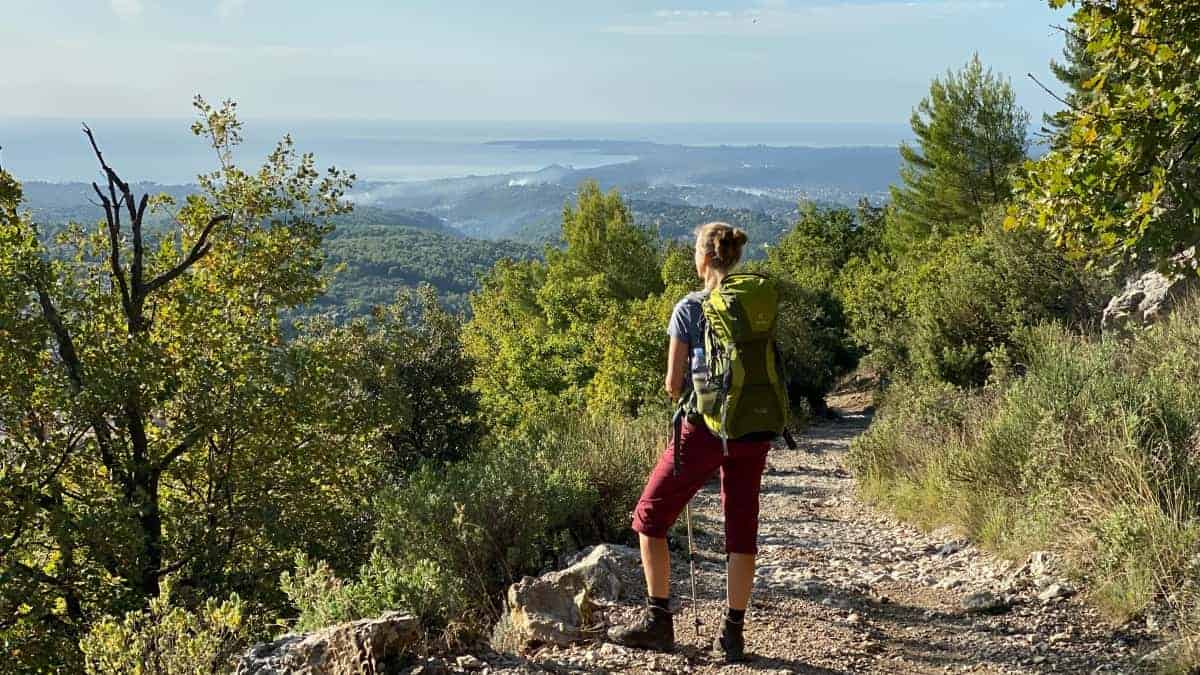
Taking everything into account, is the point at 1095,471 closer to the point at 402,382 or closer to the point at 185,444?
the point at 185,444

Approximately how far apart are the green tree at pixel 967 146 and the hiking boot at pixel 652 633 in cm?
2423

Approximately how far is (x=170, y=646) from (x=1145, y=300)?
10697mm

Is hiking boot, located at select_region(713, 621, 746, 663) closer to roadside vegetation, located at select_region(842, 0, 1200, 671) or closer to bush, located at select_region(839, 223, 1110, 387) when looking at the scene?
roadside vegetation, located at select_region(842, 0, 1200, 671)

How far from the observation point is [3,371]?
7.53m

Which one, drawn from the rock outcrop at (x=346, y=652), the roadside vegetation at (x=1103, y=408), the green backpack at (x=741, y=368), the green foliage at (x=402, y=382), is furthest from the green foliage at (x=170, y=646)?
the green foliage at (x=402, y=382)

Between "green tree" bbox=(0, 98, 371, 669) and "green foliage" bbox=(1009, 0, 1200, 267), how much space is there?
23.2ft

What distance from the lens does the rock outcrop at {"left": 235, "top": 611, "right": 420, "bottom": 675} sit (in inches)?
131

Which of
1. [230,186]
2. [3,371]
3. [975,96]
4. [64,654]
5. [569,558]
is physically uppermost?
Answer: [975,96]

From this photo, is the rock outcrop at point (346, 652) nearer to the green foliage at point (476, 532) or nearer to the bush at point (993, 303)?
the green foliage at point (476, 532)

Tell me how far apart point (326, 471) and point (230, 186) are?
185 inches

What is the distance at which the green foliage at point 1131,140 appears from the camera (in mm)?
3846

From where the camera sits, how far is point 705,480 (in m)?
3.43

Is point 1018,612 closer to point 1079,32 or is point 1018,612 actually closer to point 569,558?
point 569,558

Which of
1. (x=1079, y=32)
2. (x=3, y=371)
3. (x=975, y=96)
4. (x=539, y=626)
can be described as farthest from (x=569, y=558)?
(x=975, y=96)
